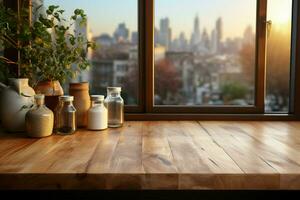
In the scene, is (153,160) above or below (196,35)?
below

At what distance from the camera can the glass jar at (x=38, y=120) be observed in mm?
1318

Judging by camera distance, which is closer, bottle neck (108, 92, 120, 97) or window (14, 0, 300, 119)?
bottle neck (108, 92, 120, 97)

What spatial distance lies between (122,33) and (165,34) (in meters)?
0.29

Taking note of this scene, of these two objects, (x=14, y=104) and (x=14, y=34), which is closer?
(x=14, y=104)

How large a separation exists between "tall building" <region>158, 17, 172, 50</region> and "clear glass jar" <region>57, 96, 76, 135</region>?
0.80 meters

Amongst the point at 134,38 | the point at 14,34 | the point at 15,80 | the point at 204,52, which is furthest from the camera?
the point at 204,52

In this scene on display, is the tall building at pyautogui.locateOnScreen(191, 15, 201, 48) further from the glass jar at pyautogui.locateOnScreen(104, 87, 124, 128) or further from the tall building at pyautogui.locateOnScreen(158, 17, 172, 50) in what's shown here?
the glass jar at pyautogui.locateOnScreen(104, 87, 124, 128)

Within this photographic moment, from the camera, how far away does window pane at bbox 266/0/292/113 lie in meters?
1.85

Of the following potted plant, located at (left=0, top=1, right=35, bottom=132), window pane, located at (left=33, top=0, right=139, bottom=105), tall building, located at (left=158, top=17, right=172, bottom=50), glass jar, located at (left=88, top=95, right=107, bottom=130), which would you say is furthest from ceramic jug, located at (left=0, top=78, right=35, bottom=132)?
tall building, located at (left=158, top=17, right=172, bottom=50)

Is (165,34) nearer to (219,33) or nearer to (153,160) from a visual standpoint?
(219,33)

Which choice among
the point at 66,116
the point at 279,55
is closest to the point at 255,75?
the point at 279,55

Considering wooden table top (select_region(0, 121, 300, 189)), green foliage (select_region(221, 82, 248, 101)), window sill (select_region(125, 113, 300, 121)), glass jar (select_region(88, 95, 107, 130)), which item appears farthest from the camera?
green foliage (select_region(221, 82, 248, 101))

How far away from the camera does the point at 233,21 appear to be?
7.36 feet

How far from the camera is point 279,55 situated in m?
1.88
